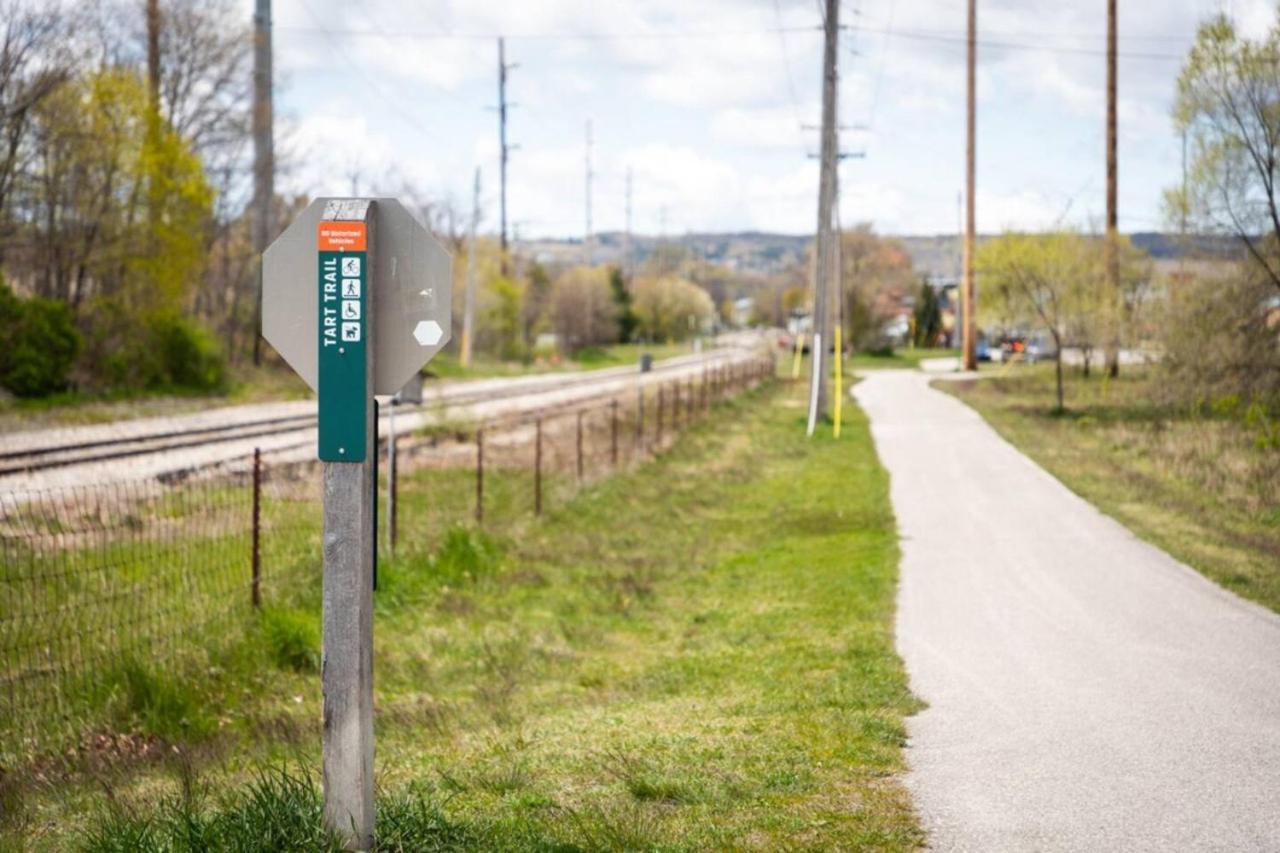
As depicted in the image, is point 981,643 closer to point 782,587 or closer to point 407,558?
point 782,587

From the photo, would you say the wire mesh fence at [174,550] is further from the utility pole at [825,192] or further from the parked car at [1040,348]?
the parked car at [1040,348]

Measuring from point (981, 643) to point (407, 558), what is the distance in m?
5.78

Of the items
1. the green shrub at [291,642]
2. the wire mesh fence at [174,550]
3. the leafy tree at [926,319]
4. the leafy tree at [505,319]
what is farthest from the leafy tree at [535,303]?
the green shrub at [291,642]

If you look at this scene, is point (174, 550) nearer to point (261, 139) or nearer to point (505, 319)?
point (261, 139)

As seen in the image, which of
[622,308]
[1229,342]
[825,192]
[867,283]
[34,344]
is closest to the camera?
[1229,342]

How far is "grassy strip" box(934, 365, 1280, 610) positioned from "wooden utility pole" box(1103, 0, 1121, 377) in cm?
216

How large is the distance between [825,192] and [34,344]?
17.7 m

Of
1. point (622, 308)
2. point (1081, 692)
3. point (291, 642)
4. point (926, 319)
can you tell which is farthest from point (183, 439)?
point (926, 319)

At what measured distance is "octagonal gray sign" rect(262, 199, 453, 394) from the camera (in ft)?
17.4

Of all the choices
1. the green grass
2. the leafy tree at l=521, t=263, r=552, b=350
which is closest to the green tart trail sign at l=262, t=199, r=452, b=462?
the green grass

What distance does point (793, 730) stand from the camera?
26.5ft

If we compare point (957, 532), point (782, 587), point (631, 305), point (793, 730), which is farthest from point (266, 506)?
point (631, 305)

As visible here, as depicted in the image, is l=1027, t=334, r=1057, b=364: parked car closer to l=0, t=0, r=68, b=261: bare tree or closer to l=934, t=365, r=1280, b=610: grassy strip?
l=934, t=365, r=1280, b=610: grassy strip

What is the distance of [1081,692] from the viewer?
9.00 m
